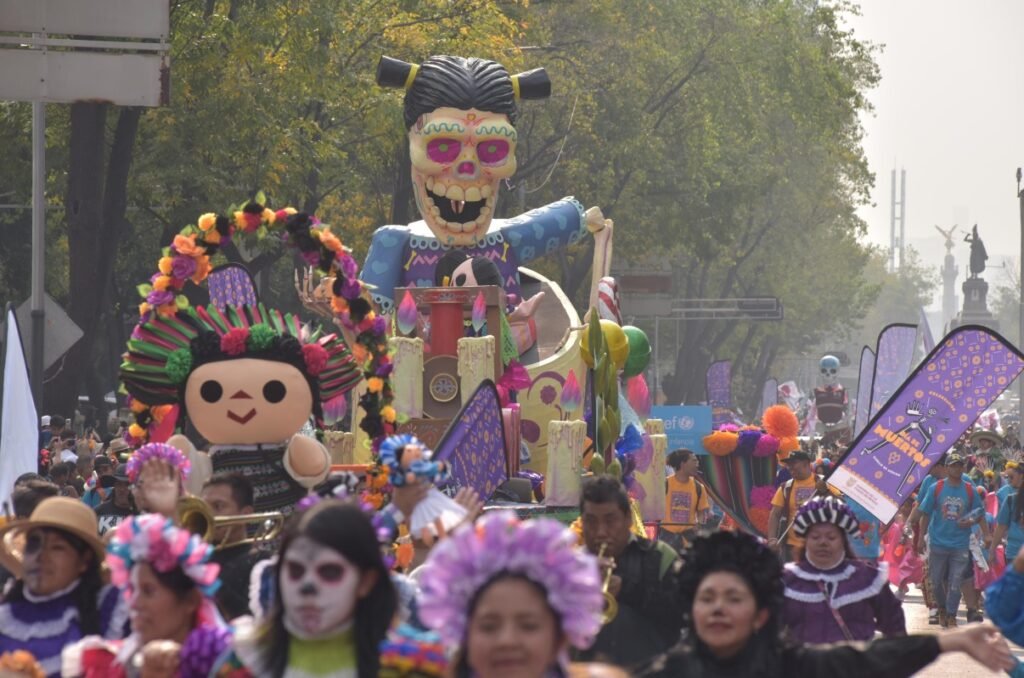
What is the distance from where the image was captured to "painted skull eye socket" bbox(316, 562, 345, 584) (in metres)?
4.99

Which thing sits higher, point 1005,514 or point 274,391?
point 274,391

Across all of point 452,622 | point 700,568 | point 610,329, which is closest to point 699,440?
point 610,329

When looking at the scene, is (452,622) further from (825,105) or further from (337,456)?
(825,105)

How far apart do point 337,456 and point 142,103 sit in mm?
3943

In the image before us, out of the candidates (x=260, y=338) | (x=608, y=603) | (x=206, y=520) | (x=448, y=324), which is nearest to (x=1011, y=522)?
(x=448, y=324)

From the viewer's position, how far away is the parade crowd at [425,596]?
4.55 metres

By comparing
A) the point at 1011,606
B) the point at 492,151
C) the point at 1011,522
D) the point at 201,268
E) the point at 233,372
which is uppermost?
the point at 492,151

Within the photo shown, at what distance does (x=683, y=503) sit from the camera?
18.7 m

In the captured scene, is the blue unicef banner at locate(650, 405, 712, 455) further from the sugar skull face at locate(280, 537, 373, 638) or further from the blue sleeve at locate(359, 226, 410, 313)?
the sugar skull face at locate(280, 537, 373, 638)

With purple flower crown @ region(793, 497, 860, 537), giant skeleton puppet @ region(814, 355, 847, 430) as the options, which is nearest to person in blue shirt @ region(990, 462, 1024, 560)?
purple flower crown @ region(793, 497, 860, 537)

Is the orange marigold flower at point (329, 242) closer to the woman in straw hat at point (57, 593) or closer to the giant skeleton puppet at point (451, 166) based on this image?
the woman in straw hat at point (57, 593)

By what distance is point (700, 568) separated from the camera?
19.7 ft

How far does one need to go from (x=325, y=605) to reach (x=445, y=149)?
13840mm

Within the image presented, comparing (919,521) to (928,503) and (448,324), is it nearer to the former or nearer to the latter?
(928,503)
